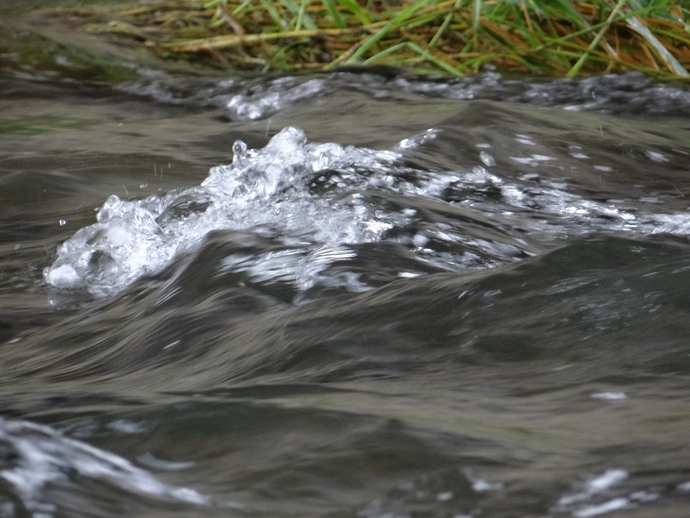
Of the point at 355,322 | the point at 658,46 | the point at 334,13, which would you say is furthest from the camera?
the point at 334,13

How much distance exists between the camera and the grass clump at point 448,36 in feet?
14.7

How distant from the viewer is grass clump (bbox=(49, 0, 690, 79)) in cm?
449

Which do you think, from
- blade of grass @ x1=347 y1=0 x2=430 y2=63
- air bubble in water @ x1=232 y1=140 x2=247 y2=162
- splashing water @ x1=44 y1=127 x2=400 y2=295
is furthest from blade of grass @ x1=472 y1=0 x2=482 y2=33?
air bubble in water @ x1=232 y1=140 x2=247 y2=162

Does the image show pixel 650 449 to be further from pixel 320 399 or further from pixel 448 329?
pixel 448 329

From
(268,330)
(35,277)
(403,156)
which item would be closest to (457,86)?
(403,156)

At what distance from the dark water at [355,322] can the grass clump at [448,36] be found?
36.5 inches

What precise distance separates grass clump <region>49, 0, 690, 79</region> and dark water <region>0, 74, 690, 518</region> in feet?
3.05

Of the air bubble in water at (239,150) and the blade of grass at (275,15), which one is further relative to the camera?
the blade of grass at (275,15)

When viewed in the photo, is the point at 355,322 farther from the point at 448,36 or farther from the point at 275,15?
the point at 275,15

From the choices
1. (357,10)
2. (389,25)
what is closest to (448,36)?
(389,25)

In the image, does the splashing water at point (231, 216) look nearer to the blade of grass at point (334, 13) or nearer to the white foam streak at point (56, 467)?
the white foam streak at point (56, 467)

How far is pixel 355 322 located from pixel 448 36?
143 inches

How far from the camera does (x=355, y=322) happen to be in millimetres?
1476

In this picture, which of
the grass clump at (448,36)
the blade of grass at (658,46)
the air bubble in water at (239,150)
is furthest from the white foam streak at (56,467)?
the blade of grass at (658,46)
